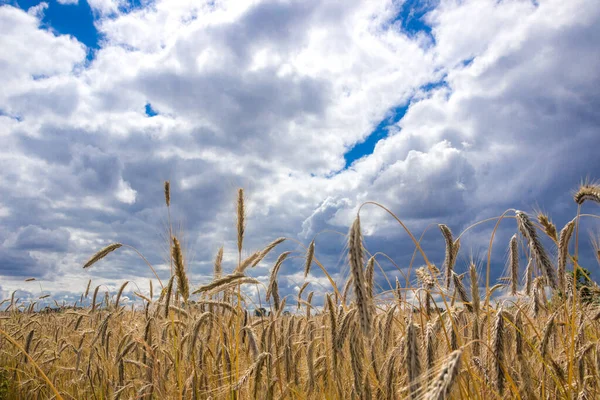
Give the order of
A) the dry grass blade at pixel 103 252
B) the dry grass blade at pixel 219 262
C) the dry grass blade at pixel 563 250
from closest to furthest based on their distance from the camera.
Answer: the dry grass blade at pixel 563 250
the dry grass blade at pixel 103 252
the dry grass blade at pixel 219 262

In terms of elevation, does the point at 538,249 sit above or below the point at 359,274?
above

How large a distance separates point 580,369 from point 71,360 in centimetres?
811

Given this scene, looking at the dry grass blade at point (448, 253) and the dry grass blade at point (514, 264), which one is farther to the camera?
the dry grass blade at point (514, 264)

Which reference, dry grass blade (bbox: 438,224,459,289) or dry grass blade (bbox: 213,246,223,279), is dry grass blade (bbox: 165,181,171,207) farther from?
dry grass blade (bbox: 438,224,459,289)

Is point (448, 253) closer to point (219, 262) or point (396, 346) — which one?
point (396, 346)

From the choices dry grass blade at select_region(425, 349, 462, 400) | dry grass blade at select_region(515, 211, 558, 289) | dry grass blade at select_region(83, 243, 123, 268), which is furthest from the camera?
dry grass blade at select_region(83, 243, 123, 268)

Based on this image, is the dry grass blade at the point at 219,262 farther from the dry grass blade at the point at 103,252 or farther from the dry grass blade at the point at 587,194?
the dry grass blade at the point at 587,194

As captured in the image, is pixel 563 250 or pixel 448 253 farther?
pixel 448 253

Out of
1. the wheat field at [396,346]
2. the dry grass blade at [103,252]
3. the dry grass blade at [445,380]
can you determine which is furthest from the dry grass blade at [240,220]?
the dry grass blade at [445,380]

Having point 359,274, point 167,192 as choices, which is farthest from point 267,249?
point 359,274

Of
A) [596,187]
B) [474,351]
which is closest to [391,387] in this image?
[474,351]

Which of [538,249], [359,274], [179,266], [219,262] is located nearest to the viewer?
[359,274]

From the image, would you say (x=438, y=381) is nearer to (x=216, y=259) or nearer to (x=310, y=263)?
(x=310, y=263)

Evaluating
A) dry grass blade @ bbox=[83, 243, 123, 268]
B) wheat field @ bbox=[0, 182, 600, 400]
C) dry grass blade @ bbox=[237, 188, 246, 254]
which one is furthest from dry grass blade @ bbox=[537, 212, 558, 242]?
dry grass blade @ bbox=[83, 243, 123, 268]
